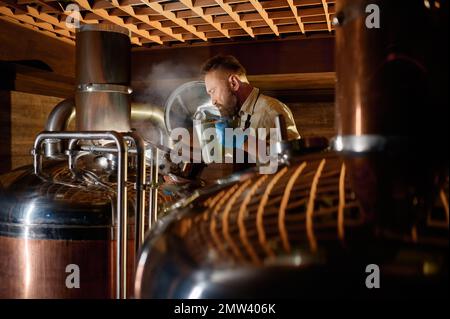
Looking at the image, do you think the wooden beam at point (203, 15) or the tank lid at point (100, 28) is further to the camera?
the wooden beam at point (203, 15)

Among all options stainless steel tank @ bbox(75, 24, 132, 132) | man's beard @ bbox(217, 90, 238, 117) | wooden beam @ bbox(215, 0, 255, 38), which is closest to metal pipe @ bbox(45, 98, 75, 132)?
stainless steel tank @ bbox(75, 24, 132, 132)

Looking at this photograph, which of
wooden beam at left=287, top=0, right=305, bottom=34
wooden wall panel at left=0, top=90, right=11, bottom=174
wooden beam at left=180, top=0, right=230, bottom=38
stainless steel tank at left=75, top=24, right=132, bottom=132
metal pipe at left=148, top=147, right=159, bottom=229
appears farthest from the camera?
wooden wall panel at left=0, top=90, right=11, bottom=174

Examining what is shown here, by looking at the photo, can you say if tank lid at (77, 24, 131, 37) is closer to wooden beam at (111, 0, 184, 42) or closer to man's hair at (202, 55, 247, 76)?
man's hair at (202, 55, 247, 76)

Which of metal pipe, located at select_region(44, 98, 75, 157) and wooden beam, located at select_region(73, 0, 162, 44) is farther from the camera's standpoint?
wooden beam, located at select_region(73, 0, 162, 44)

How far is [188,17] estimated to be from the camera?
5590 mm

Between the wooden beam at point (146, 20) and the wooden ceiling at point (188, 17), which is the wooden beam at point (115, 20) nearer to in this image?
the wooden ceiling at point (188, 17)

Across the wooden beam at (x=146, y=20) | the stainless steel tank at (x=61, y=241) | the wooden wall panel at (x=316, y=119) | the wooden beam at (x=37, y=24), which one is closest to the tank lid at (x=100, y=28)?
the stainless steel tank at (x=61, y=241)

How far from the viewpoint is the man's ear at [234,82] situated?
4.16 meters

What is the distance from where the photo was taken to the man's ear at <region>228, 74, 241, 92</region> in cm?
416

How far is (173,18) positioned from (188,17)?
0.20 m

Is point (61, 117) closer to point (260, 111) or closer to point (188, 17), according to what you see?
point (260, 111)

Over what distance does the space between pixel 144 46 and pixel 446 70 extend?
6624mm

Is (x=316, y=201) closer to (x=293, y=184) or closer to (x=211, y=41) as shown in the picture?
(x=293, y=184)

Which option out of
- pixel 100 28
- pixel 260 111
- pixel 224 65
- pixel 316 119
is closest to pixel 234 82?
pixel 224 65
